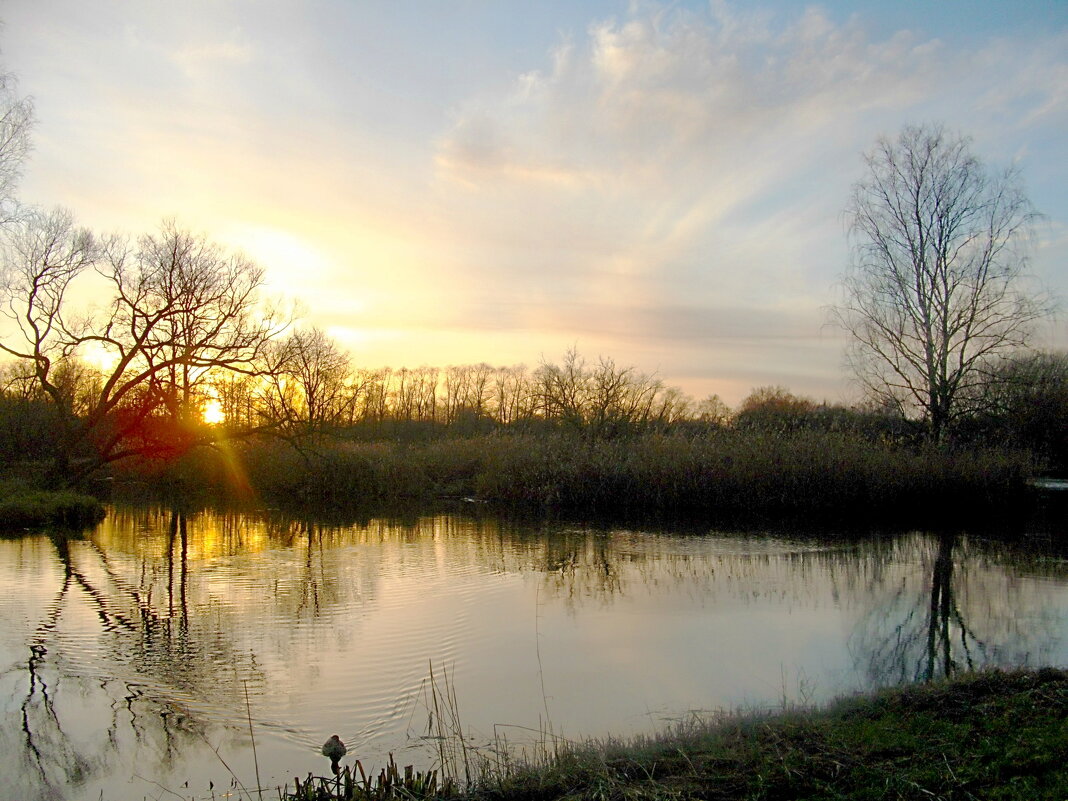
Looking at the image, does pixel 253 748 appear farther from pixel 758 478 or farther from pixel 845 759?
pixel 758 478

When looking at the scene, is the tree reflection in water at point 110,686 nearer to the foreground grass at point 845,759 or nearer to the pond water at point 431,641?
the pond water at point 431,641

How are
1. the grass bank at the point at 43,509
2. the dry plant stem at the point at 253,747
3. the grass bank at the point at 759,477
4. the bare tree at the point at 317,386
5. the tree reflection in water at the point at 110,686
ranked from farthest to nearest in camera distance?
the bare tree at the point at 317,386, the grass bank at the point at 759,477, the grass bank at the point at 43,509, the tree reflection in water at the point at 110,686, the dry plant stem at the point at 253,747

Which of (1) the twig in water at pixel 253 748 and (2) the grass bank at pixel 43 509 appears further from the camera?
(2) the grass bank at pixel 43 509

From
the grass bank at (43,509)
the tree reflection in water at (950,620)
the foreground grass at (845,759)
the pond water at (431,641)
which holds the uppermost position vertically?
the grass bank at (43,509)

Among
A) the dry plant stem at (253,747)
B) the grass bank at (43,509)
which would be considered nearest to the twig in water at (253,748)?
the dry plant stem at (253,747)

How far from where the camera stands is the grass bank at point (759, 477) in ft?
65.3

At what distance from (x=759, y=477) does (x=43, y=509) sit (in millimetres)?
17225

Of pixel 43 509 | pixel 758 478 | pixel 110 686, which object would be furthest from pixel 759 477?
pixel 43 509

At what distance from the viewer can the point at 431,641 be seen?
26.8 feet

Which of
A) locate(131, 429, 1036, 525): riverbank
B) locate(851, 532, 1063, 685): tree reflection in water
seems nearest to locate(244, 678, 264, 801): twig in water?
locate(851, 532, 1063, 685): tree reflection in water

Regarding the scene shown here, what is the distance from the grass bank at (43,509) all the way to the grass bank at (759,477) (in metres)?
10.8

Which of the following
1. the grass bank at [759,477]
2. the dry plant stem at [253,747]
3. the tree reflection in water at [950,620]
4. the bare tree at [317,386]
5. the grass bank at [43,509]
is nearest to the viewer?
the dry plant stem at [253,747]

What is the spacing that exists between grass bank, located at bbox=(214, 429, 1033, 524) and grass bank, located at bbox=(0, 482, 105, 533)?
35.4ft

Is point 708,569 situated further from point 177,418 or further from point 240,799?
point 177,418
